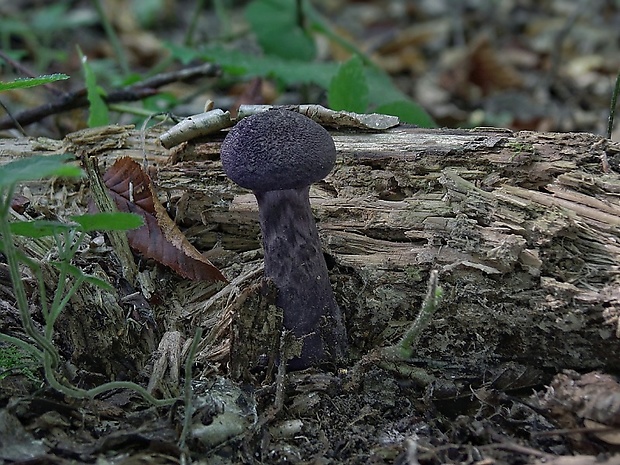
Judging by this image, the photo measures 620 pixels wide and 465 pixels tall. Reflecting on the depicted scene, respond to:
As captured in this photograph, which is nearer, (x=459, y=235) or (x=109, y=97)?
(x=459, y=235)

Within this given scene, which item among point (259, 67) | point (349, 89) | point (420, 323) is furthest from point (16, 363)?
point (259, 67)

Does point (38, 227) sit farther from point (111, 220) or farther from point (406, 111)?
point (406, 111)

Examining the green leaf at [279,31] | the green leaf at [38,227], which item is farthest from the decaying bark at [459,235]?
the green leaf at [279,31]

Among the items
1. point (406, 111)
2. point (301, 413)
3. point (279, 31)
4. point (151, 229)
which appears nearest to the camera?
point (301, 413)

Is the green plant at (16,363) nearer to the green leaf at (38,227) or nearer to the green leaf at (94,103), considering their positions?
the green leaf at (38,227)

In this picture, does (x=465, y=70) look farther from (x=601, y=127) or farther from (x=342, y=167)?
(x=342, y=167)

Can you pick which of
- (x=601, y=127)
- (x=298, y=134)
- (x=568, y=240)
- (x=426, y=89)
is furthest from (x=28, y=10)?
(x=568, y=240)

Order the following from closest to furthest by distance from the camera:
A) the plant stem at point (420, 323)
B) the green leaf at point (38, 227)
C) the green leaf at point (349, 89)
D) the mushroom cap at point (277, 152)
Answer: the green leaf at point (38, 227), the plant stem at point (420, 323), the mushroom cap at point (277, 152), the green leaf at point (349, 89)
